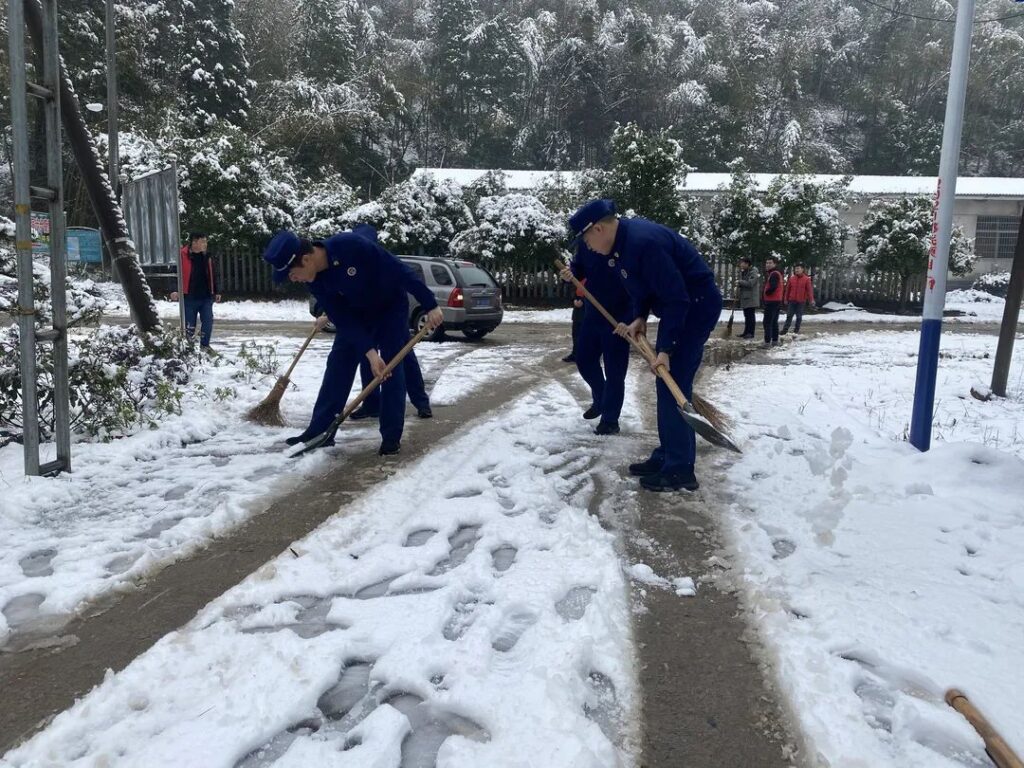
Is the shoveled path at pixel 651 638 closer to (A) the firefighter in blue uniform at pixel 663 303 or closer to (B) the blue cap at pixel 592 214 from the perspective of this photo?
(A) the firefighter in blue uniform at pixel 663 303

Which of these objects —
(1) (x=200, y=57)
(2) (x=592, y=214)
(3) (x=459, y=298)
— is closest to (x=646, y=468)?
(2) (x=592, y=214)

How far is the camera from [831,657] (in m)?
2.79

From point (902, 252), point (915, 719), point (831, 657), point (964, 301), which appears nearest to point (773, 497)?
point (831, 657)

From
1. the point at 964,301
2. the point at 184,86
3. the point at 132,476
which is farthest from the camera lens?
the point at 184,86

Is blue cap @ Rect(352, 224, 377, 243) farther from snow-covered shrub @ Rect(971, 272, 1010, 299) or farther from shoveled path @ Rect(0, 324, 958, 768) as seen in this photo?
snow-covered shrub @ Rect(971, 272, 1010, 299)

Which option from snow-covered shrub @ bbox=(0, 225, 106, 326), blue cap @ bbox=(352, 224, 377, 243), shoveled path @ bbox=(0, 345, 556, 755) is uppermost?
blue cap @ bbox=(352, 224, 377, 243)

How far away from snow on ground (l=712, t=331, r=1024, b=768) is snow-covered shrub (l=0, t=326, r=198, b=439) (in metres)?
4.43

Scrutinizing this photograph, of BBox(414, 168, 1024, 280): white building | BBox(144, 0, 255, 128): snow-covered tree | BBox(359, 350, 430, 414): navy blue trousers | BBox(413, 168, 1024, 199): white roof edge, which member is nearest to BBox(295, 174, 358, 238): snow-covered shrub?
BBox(413, 168, 1024, 199): white roof edge

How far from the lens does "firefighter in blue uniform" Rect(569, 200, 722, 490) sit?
4.66 m

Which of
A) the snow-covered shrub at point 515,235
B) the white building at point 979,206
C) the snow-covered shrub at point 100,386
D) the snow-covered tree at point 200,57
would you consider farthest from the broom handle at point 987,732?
the snow-covered tree at point 200,57

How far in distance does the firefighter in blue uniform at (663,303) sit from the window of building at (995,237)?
3039 centimetres

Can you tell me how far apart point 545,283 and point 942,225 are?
1777cm

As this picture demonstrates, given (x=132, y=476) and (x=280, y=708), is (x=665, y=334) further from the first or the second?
(x=132, y=476)

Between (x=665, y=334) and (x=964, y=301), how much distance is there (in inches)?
1043
